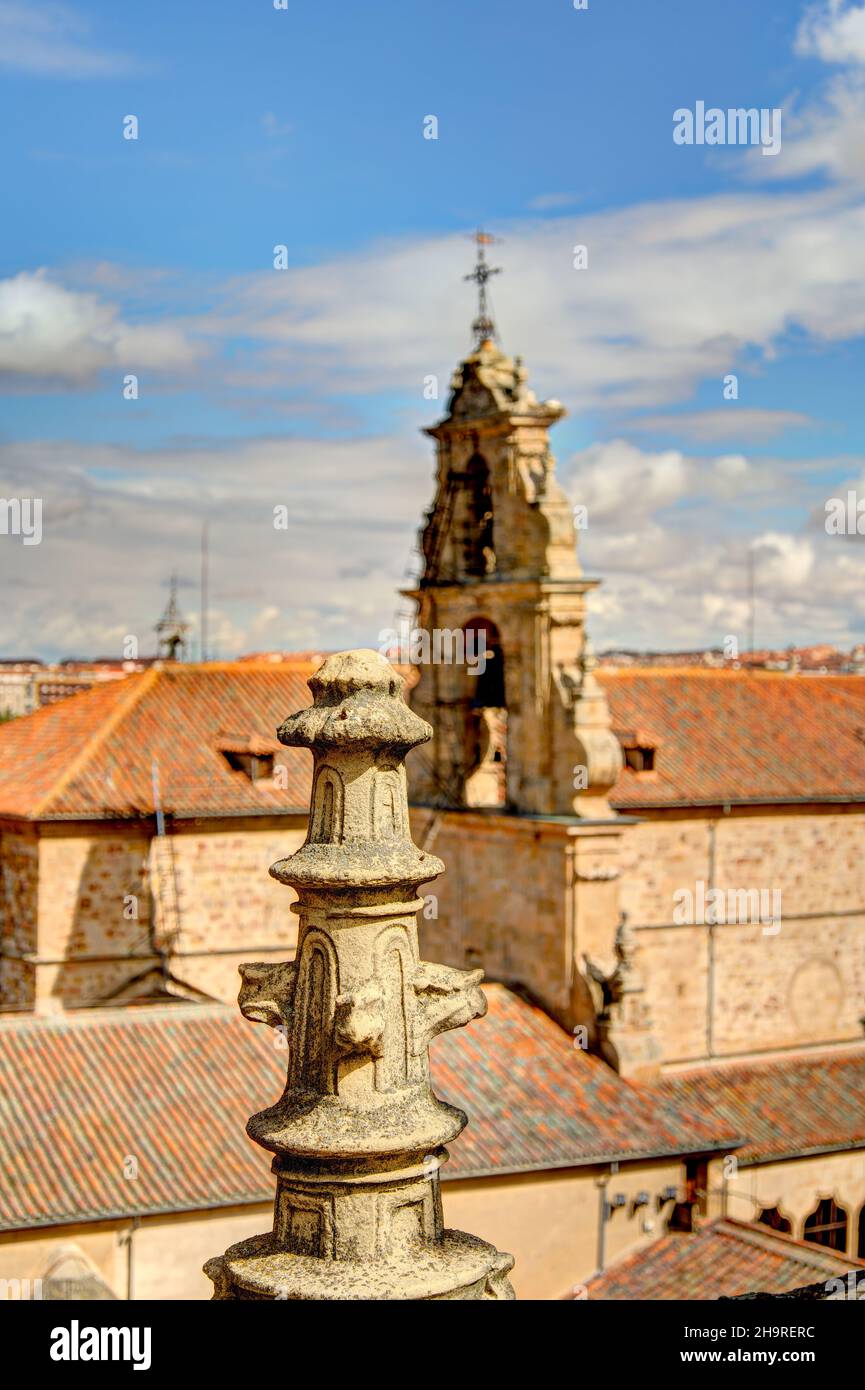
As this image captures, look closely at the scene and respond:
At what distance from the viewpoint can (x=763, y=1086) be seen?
26.3 metres

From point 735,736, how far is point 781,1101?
933cm

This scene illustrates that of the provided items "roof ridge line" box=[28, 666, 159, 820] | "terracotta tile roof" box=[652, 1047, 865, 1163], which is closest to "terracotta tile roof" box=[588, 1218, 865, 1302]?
"terracotta tile roof" box=[652, 1047, 865, 1163]

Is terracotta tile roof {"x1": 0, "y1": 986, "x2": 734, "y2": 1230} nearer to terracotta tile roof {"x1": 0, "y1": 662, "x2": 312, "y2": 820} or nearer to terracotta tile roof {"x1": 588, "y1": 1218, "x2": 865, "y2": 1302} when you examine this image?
terracotta tile roof {"x1": 588, "y1": 1218, "x2": 865, "y2": 1302}

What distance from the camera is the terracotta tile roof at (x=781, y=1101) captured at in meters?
23.9

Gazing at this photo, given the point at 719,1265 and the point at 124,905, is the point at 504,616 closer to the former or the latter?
the point at 719,1265

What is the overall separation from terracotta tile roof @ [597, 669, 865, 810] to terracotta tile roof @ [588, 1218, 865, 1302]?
978cm

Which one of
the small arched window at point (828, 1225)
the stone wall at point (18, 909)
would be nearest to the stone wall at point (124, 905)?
the stone wall at point (18, 909)

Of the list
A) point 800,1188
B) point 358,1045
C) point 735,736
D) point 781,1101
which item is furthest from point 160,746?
point 358,1045

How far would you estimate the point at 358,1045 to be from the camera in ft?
22.6

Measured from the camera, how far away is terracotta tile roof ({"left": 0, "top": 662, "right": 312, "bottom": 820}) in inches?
1209

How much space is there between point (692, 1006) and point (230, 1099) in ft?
41.4

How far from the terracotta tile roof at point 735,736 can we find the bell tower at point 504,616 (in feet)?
16.0
